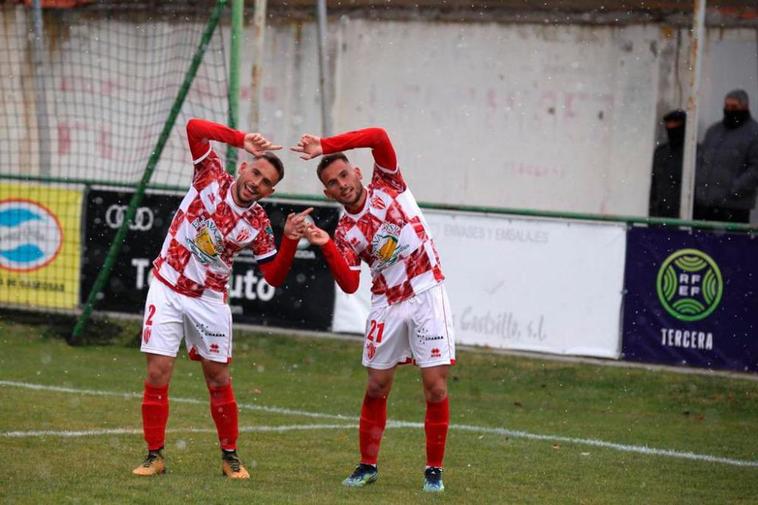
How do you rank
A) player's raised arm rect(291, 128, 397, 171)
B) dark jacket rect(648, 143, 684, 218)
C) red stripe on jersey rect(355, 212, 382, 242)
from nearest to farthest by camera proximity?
player's raised arm rect(291, 128, 397, 171), red stripe on jersey rect(355, 212, 382, 242), dark jacket rect(648, 143, 684, 218)

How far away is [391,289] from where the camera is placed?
8.63 meters

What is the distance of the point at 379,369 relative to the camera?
8.66m

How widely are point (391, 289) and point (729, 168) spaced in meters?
7.52

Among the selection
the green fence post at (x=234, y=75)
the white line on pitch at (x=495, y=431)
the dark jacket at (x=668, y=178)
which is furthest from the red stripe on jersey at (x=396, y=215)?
the dark jacket at (x=668, y=178)

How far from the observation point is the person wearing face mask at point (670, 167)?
1595cm

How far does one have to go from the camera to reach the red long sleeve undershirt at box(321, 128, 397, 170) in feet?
27.4

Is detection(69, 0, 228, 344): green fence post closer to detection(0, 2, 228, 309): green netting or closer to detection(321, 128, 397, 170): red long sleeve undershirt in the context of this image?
detection(0, 2, 228, 309): green netting

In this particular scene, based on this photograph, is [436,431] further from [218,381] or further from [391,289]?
[218,381]

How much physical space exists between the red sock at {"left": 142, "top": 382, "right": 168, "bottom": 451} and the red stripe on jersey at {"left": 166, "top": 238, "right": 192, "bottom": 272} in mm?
731

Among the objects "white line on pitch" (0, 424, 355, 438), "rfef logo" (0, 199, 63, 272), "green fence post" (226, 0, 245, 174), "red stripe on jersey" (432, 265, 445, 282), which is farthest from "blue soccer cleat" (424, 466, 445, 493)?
"rfef logo" (0, 199, 63, 272)

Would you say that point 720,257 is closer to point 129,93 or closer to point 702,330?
point 702,330

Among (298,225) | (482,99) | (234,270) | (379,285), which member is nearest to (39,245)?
(234,270)

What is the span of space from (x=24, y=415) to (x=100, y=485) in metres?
2.95

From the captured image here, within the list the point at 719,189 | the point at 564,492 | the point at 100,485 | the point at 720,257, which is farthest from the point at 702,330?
the point at 100,485
